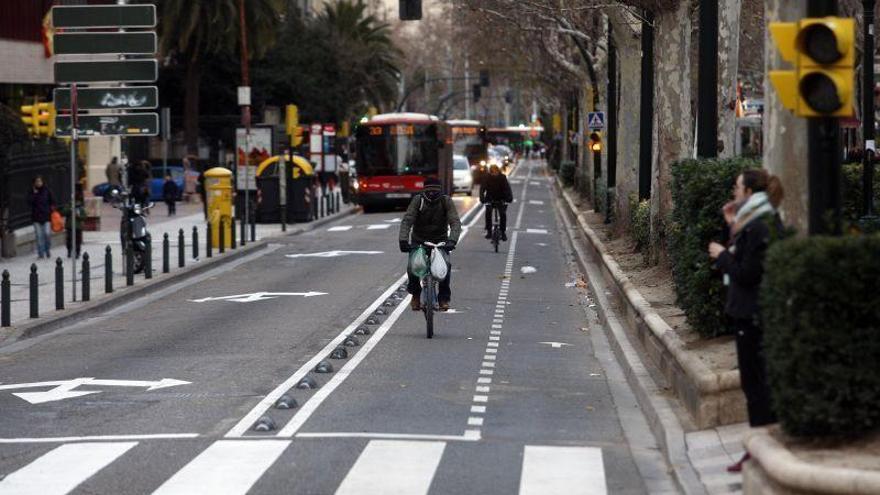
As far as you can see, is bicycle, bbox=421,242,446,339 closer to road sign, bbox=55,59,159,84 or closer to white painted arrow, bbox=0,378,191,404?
white painted arrow, bbox=0,378,191,404

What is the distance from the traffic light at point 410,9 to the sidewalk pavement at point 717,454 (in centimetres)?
2183

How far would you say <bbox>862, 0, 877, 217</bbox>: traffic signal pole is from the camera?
25.7 metres

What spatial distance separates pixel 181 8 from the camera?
6444cm

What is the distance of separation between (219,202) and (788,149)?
2682cm

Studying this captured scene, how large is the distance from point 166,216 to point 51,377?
3830cm

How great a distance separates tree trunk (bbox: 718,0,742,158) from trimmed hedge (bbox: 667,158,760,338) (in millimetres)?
14015

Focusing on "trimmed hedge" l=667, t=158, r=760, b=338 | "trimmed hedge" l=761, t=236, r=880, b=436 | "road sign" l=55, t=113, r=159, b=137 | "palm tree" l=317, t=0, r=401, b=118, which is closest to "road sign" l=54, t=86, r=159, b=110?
"road sign" l=55, t=113, r=159, b=137

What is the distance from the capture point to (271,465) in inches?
447

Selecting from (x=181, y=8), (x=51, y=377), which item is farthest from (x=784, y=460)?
(x=181, y=8)

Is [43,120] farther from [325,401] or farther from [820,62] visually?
[820,62]

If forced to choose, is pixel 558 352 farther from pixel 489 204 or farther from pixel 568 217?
pixel 568 217

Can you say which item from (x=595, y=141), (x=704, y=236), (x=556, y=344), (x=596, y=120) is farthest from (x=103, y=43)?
(x=595, y=141)

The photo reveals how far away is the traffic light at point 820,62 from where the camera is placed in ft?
31.5

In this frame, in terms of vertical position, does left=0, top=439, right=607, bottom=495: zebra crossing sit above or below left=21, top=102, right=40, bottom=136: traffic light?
below
